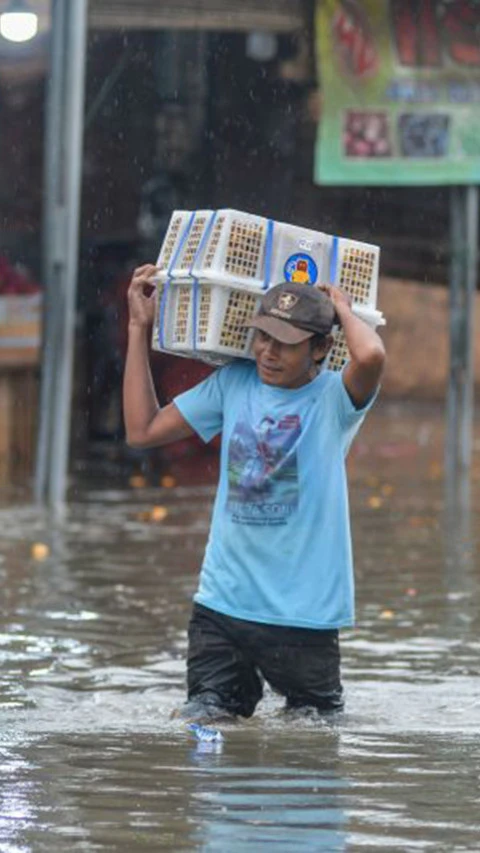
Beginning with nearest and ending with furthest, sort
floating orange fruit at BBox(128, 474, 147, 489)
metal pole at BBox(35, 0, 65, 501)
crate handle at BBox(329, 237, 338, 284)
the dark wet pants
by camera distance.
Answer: the dark wet pants
crate handle at BBox(329, 237, 338, 284)
metal pole at BBox(35, 0, 65, 501)
floating orange fruit at BBox(128, 474, 147, 489)

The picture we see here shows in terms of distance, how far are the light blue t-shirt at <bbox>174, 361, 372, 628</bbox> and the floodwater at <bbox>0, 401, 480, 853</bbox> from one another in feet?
1.45

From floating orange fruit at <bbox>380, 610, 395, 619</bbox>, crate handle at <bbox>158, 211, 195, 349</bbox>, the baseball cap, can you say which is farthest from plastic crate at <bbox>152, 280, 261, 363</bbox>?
floating orange fruit at <bbox>380, 610, 395, 619</bbox>

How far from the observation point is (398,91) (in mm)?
17844

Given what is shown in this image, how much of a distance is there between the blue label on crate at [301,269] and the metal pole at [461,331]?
35.0 feet

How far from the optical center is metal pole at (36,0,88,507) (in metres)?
15.9

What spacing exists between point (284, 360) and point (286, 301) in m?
0.19

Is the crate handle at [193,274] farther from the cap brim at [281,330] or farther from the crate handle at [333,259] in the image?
the crate handle at [333,259]

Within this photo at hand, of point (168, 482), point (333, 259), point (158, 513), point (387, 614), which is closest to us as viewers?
point (333, 259)

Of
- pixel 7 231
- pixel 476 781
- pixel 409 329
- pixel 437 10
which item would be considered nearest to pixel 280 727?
pixel 476 781

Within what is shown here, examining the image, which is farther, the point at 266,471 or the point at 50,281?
the point at 50,281

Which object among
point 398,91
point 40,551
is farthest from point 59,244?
point 40,551

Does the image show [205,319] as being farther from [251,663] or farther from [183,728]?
[183,728]

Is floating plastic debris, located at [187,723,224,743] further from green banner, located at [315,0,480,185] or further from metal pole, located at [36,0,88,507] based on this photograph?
green banner, located at [315,0,480,185]

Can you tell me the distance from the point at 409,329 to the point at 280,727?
26321 mm
